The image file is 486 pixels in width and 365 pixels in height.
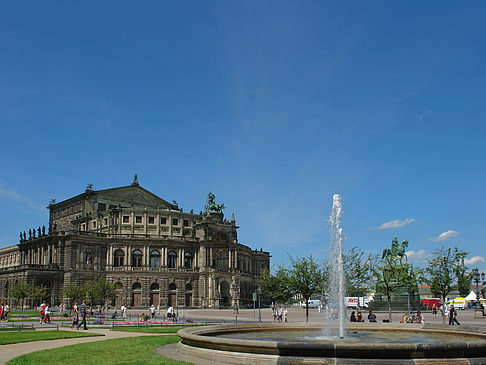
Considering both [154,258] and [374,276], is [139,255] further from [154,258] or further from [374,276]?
[374,276]

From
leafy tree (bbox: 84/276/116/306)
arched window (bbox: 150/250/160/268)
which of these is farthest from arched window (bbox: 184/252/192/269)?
leafy tree (bbox: 84/276/116/306)

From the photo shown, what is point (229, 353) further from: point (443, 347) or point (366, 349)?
point (443, 347)

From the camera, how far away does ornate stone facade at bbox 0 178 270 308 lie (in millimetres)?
90562

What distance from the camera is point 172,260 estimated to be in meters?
98.3

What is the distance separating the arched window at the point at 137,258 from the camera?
3734 inches

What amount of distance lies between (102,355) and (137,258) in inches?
3117

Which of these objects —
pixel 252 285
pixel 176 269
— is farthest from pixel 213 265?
pixel 252 285

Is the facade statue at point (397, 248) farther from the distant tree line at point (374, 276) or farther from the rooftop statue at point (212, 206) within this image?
the rooftop statue at point (212, 206)

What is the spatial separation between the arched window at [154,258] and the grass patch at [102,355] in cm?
7450

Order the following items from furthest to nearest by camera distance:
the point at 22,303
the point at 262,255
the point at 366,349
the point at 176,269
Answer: the point at 262,255 → the point at 176,269 → the point at 22,303 → the point at 366,349

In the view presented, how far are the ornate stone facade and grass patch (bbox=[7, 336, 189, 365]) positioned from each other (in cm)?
7196

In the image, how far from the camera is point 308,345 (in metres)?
14.3

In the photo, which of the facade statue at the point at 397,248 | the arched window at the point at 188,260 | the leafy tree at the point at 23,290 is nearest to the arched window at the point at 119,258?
the arched window at the point at 188,260

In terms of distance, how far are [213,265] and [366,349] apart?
8766 cm
